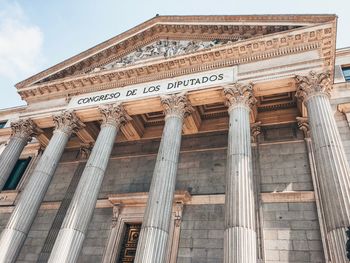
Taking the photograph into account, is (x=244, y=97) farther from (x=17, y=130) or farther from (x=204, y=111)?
(x=17, y=130)

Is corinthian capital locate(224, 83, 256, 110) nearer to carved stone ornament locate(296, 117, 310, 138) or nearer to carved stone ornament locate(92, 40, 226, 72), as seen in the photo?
carved stone ornament locate(92, 40, 226, 72)

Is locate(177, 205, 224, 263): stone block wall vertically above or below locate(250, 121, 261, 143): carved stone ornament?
below

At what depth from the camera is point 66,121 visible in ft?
51.9

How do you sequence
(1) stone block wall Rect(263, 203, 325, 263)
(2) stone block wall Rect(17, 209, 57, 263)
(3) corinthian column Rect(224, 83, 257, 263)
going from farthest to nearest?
(2) stone block wall Rect(17, 209, 57, 263) → (1) stone block wall Rect(263, 203, 325, 263) → (3) corinthian column Rect(224, 83, 257, 263)

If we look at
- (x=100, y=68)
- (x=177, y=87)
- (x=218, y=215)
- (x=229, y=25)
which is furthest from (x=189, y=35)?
(x=218, y=215)

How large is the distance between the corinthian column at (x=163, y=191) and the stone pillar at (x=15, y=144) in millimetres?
8529

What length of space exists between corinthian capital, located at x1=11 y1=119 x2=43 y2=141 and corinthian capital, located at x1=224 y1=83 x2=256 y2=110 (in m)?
11.5

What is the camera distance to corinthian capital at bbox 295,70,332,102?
38.2ft

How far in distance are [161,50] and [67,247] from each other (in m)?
11.0

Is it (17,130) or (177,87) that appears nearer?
(177,87)

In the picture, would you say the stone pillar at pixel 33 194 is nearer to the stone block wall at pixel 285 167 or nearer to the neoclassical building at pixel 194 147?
the neoclassical building at pixel 194 147

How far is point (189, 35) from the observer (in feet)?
53.3

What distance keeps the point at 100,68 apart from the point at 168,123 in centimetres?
656

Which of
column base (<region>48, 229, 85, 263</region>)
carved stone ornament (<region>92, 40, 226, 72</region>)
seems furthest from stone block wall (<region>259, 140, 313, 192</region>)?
column base (<region>48, 229, 85, 263</region>)
